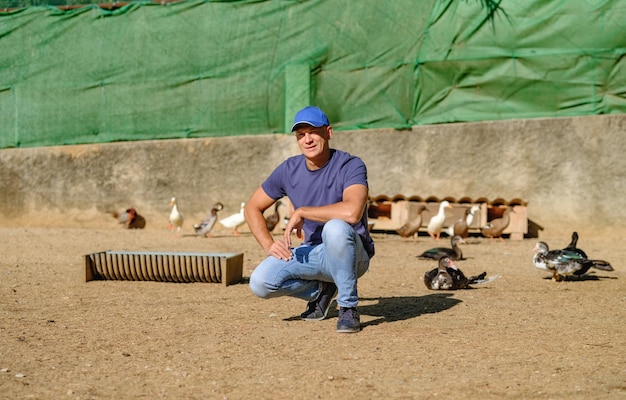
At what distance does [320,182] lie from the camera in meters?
5.21

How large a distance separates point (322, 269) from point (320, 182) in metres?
0.57

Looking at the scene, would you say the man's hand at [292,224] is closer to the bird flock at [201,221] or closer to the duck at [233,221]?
the bird flock at [201,221]

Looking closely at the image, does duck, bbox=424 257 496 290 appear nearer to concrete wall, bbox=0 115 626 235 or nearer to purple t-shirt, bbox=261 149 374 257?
purple t-shirt, bbox=261 149 374 257

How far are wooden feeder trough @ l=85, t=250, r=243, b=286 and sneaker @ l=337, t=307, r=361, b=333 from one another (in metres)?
2.36

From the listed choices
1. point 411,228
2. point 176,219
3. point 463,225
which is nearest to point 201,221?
point 176,219

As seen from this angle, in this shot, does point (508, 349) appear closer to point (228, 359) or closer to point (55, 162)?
point (228, 359)

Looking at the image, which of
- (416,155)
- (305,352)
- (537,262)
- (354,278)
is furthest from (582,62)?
(305,352)

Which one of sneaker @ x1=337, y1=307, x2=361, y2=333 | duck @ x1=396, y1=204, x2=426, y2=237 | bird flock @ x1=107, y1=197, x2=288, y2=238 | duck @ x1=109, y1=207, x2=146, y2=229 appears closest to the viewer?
sneaker @ x1=337, y1=307, x2=361, y2=333

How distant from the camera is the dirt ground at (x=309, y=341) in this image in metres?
3.87

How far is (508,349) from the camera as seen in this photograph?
463 cm

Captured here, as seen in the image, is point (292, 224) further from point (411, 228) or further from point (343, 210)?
point (411, 228)

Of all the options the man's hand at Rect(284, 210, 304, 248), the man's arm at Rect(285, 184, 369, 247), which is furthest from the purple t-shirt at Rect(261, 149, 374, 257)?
the man's hand at Rect(284, 210, 304, 248)

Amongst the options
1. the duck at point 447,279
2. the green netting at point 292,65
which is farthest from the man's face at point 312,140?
the green netting at point 292,65

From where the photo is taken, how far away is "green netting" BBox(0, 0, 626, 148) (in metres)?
11.6
